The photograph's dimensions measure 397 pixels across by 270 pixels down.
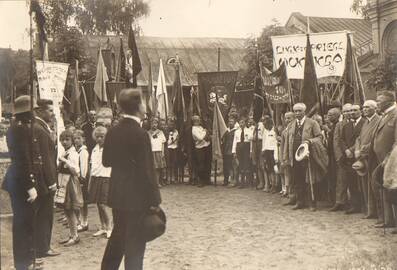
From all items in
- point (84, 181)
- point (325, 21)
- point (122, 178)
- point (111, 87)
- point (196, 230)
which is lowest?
point (196, 230)

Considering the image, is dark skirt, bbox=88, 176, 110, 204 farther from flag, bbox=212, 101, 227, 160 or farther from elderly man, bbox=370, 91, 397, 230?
flag, bbox=212, 101, 227, 160

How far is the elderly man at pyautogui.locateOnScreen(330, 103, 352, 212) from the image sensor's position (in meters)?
8.54

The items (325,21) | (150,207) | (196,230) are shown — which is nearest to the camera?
(150,207)

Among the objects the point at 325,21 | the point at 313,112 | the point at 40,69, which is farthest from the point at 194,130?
the point at 325,21

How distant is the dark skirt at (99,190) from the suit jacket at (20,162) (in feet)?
5.57

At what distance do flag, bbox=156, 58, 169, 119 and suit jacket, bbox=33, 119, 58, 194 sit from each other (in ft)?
27.8

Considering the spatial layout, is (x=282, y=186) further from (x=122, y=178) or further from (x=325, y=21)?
(x=325, y=21)

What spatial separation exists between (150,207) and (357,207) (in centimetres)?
522

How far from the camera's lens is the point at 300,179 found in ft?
30.1

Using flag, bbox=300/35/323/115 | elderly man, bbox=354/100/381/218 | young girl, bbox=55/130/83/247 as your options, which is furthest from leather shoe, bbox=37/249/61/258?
flag, bbox=300/35/323/115

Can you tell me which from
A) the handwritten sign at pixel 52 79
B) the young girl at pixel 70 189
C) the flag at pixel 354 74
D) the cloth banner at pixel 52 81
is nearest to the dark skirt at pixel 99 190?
the young girl at pixel 70 189

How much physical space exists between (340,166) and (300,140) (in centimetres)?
86

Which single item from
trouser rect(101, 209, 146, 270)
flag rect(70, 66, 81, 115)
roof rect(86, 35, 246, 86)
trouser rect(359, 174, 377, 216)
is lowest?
trouser rect(359, 174, 377, 216)

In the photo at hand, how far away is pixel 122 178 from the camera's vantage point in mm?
4379
